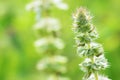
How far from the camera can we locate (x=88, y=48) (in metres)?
1.27

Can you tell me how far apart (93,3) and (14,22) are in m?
0.71

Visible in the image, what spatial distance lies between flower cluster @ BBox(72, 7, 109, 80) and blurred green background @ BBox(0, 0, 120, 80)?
81.9 inches

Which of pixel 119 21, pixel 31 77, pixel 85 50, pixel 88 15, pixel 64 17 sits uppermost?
pixel 64 17

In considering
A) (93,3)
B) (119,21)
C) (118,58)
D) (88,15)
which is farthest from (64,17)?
(88,15)

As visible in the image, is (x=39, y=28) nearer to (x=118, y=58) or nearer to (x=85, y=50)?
(x=85, y=50)

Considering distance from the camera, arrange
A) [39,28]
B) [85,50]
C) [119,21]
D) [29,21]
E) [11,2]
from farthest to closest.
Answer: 1. [11,2]
2. [29,21]
3. [119,21]
4. [39,28]
5. [85,50]

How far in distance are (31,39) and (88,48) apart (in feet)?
9.41

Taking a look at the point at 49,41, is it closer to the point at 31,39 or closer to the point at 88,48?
the point at 88,48

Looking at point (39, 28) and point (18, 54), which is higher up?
point (18, 54)

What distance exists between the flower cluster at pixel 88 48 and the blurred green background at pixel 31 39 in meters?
2.08

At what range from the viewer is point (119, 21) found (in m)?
3.91

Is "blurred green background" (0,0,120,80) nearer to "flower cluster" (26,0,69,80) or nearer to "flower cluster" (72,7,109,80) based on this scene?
"flower cluster" (26,0,69,80)

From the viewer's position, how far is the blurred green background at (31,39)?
3.74m

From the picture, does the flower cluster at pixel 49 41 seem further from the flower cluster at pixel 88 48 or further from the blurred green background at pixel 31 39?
the blurred green background at pixel 31 39
